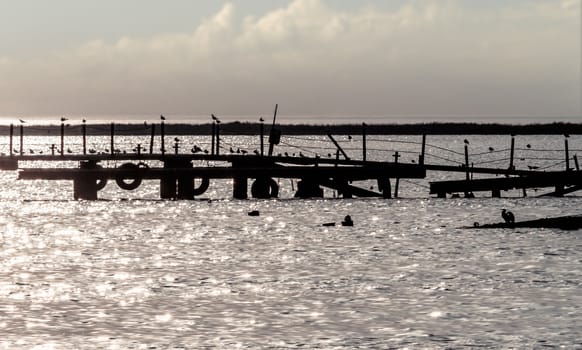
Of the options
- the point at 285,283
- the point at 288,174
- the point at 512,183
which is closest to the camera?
the point at 285,283

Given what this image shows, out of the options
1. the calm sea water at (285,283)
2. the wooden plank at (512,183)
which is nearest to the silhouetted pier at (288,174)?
the wooden plank at (512,183)

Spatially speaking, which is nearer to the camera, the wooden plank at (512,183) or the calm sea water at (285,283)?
the calm sea water at (285,283)

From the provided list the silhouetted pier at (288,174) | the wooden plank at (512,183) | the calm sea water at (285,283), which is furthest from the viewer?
the silhouetted pier at (288,174)

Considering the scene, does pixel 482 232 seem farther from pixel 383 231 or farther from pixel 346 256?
pixel 346 256

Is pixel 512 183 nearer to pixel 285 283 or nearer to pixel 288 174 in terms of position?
pixel 288 174

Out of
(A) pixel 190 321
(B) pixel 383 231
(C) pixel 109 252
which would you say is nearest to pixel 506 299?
(A) pixel 190 321

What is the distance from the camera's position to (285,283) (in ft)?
79.0

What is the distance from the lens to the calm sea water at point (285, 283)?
17.7 meters

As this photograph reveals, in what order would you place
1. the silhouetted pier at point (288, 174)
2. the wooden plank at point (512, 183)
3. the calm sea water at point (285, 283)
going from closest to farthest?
the calm sea water at point (285, 283), the wooden plank at point (512, 183), the silhouetted pier at point (288, 174)

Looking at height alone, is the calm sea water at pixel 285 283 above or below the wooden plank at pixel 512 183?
below

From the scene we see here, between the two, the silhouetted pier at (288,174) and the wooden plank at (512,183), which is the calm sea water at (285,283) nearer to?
the wooden plank at (512,183)

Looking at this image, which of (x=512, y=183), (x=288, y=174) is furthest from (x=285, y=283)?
(x=288, y=174)

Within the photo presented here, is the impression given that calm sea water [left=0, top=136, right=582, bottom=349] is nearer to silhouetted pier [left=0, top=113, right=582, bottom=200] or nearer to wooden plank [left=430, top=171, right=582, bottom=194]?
wooden plank [left=430, top=171, right=582, bottom=194]

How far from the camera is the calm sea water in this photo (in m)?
17.7
